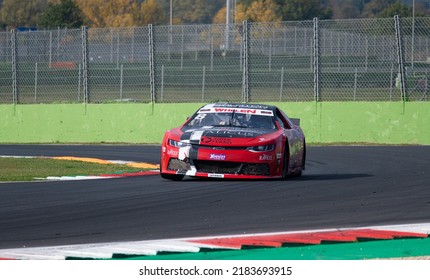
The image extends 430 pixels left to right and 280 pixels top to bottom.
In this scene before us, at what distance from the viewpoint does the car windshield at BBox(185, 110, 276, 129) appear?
50.6 feet

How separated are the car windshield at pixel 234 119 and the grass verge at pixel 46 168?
2390mm

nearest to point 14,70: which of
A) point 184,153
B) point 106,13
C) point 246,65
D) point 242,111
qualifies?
point 246,65

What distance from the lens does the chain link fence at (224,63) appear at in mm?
24531

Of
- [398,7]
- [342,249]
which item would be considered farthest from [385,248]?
[398,7]

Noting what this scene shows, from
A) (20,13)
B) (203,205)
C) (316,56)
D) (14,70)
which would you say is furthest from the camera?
(20,13)

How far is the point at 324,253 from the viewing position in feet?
26.5

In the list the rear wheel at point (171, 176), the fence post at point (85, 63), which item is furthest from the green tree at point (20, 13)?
the rear wheel at point (171, 176)

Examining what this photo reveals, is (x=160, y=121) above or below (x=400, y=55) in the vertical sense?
below

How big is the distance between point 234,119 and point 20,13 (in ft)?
266

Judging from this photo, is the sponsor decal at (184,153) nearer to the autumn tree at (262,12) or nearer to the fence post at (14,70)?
the fence post at (14,70)

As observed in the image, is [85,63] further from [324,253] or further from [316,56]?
[324,253]

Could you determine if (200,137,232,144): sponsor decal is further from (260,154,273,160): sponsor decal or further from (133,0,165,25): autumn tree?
(133,0,165,25): autumn tree

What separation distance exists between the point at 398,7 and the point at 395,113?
226 feet
